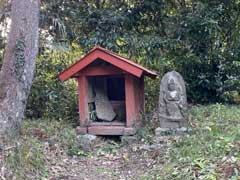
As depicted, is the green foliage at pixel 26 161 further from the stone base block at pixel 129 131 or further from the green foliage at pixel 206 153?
the stone base block at pixel 129 131

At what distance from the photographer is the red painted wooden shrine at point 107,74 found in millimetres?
6406

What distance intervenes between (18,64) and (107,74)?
1.75 metres

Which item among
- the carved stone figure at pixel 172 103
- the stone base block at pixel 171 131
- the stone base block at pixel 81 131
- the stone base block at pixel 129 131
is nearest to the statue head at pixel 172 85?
the carved stone figure at pixel 172 103

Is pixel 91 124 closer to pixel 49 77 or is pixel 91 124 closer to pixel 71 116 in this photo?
pixel 71 116

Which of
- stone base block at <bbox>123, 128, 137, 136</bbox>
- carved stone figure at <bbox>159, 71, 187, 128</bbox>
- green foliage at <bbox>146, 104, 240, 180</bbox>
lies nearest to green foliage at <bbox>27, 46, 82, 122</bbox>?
stone base block at <bbox>123, 128, 137, 136</bbox>

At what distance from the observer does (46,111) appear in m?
7.91

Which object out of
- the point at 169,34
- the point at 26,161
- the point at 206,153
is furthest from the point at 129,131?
the point at 169,34

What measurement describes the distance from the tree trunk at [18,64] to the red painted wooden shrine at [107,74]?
1.11 meters

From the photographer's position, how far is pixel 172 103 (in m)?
6.36

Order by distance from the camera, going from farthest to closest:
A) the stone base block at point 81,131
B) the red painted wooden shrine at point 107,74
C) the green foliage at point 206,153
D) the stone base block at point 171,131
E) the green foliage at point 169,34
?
the green foliage at point 169,34 < the stone base block at point 81,131 < the red painted wooden shrine at point 107,74 < the stone base block at point 171,131 < the green foliage at point 206,153

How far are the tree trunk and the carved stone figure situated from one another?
7.46 feet

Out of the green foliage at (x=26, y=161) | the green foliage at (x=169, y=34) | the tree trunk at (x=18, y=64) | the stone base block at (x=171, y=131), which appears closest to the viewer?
the green foliage at (x=26, y=161)

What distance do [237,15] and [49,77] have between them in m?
4.74

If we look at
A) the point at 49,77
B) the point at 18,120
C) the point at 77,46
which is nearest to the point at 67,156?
the point at 18,120
